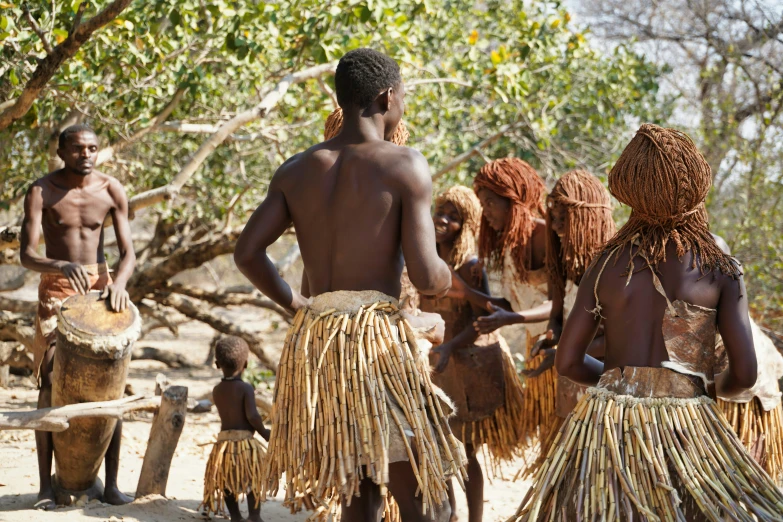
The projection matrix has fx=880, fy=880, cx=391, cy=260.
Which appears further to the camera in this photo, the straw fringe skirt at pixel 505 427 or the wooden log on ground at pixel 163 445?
the wooden log on ground at pixel 163 445

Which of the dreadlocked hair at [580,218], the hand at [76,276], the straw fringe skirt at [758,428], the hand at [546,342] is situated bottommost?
the straw fringe skirt at [758,428]

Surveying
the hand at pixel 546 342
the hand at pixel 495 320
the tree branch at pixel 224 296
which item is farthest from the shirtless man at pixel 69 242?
the tree branch at pixel 224 296

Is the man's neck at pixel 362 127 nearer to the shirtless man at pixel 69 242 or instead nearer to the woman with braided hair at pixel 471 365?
the woman with braided hair at pixel 471 365

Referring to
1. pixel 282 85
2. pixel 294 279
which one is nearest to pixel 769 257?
pixel 282 85

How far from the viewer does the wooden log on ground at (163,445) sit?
4805 mm

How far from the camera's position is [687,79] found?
13.2 meters

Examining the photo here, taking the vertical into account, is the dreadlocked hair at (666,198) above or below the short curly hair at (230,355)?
above

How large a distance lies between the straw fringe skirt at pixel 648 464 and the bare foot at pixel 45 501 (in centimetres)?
294

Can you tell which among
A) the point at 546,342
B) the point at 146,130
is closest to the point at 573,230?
the point at 546,342

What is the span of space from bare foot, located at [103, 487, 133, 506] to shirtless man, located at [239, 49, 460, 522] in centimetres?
222

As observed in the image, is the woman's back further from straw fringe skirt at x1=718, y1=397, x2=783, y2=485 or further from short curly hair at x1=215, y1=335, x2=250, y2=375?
short curly hair at x1=215, y1=335, x2=250, y2=375

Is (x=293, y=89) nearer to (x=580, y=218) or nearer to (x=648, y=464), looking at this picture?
(x=580, y=218)

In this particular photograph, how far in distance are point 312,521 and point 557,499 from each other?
841mm

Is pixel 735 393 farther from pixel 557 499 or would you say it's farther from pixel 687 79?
pixel 687 79
